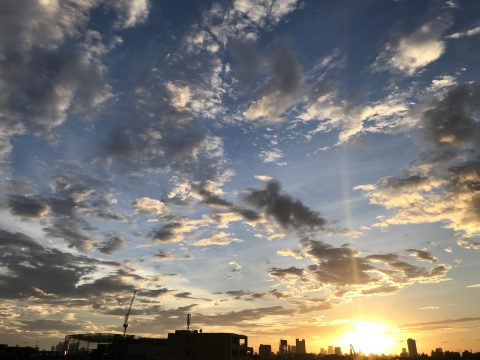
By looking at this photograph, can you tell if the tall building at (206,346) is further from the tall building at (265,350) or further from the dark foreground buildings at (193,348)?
the tall building at (265,350)

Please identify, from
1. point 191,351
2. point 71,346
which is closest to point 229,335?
point 191,351

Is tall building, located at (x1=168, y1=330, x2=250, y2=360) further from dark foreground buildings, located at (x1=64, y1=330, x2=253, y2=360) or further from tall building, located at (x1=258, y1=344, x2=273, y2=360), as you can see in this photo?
tall building, located at (x1=258, y1=344, x2=273, y2=360)

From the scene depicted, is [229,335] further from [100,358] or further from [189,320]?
[189,320]

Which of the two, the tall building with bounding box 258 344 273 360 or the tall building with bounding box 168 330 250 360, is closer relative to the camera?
the tall building with bounding box 168 330 250 360

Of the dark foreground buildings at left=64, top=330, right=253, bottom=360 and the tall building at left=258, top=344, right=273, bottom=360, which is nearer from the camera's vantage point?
the dark foreground buildings at left=64, top=330, right=253, bottom=360

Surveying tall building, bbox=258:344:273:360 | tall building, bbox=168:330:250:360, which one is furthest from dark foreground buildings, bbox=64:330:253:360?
tall building, bbox=258:344:273:360

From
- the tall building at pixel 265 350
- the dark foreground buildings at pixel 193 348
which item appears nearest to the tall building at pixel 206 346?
the dark foreground buildings at pixel 193 348

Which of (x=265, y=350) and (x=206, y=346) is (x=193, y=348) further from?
(x=265, y=350)

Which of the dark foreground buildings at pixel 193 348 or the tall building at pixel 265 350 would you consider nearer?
the dark foreground buildings at pixel 193 348

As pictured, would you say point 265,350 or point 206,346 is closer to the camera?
point 206,346

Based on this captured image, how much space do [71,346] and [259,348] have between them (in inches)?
3662

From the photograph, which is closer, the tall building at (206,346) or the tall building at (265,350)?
the tall building at (206,346)

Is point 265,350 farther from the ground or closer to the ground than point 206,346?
closer to the ground

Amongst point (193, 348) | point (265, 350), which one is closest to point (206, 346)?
point (193, 348)
